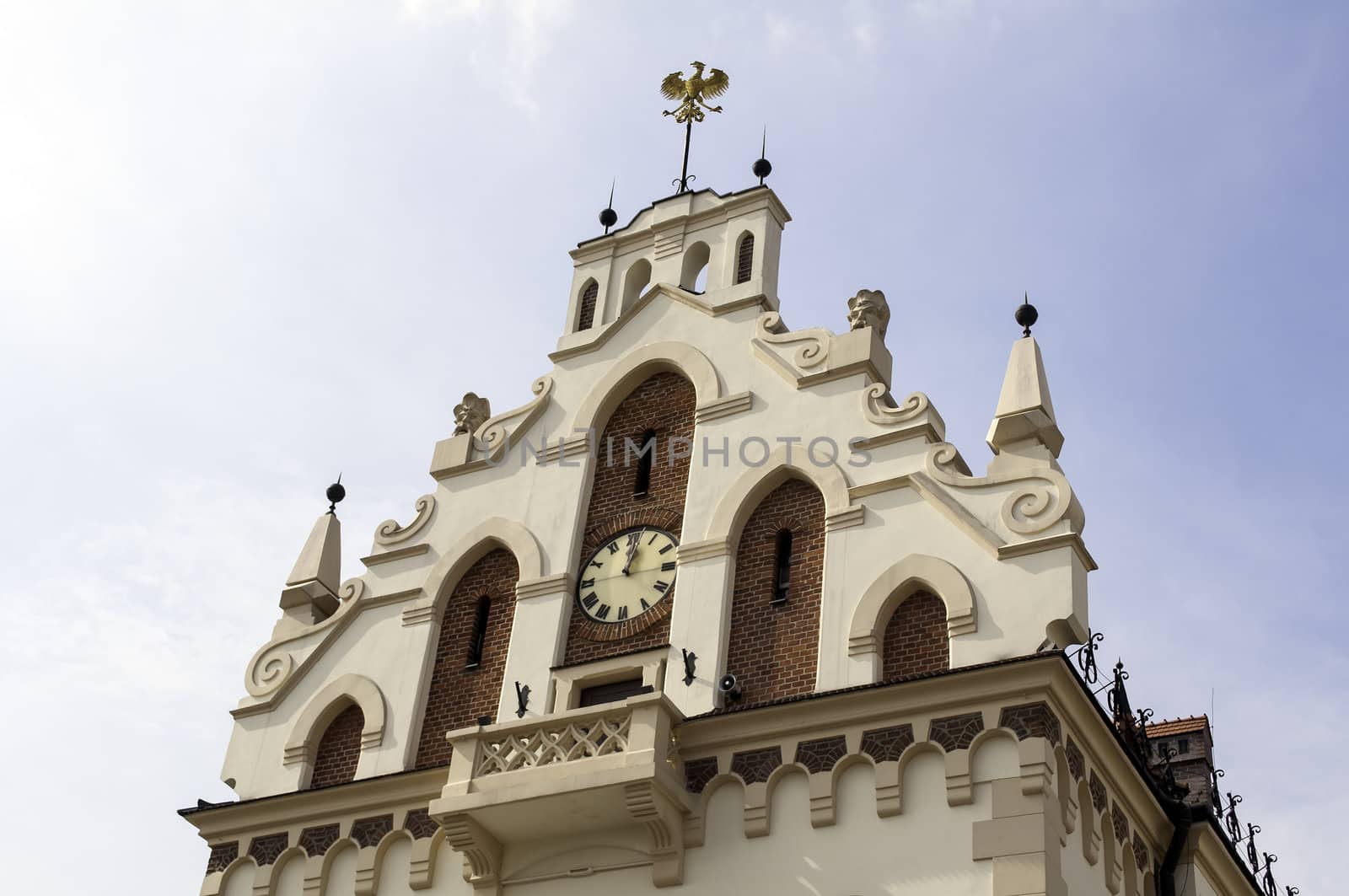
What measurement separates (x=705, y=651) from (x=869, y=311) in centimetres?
455

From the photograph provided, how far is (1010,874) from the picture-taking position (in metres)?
16.2

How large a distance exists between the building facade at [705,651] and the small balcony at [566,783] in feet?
0.11

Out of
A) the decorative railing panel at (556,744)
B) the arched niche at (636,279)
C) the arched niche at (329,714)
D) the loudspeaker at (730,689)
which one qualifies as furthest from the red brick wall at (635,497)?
the arched niche at (329,714)

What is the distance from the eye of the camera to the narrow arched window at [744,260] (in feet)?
73.9

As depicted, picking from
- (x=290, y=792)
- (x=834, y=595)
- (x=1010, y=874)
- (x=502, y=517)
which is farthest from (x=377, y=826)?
(x=1010, y=874)

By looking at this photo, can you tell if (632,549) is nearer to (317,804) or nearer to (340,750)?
(340,750)

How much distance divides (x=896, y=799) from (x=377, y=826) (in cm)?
622

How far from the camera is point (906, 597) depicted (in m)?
18.8

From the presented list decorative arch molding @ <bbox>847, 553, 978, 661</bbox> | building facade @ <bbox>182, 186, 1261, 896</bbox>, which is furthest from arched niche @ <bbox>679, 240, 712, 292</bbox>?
decorative arch molding @ <bbox>847, 553, 978, 661</bbox>

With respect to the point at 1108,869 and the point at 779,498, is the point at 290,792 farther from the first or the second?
the point at 1108,869

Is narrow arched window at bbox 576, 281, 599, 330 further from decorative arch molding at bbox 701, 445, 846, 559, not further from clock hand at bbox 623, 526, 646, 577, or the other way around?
decorative arch molding at bbox 701, 445, 846, 559

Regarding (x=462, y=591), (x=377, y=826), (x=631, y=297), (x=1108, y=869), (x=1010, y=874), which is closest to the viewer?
(x=1010, y=874)

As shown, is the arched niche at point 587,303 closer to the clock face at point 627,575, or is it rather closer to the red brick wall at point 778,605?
the clock face at point 627,575

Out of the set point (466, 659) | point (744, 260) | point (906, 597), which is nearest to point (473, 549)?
point (466, 659)
